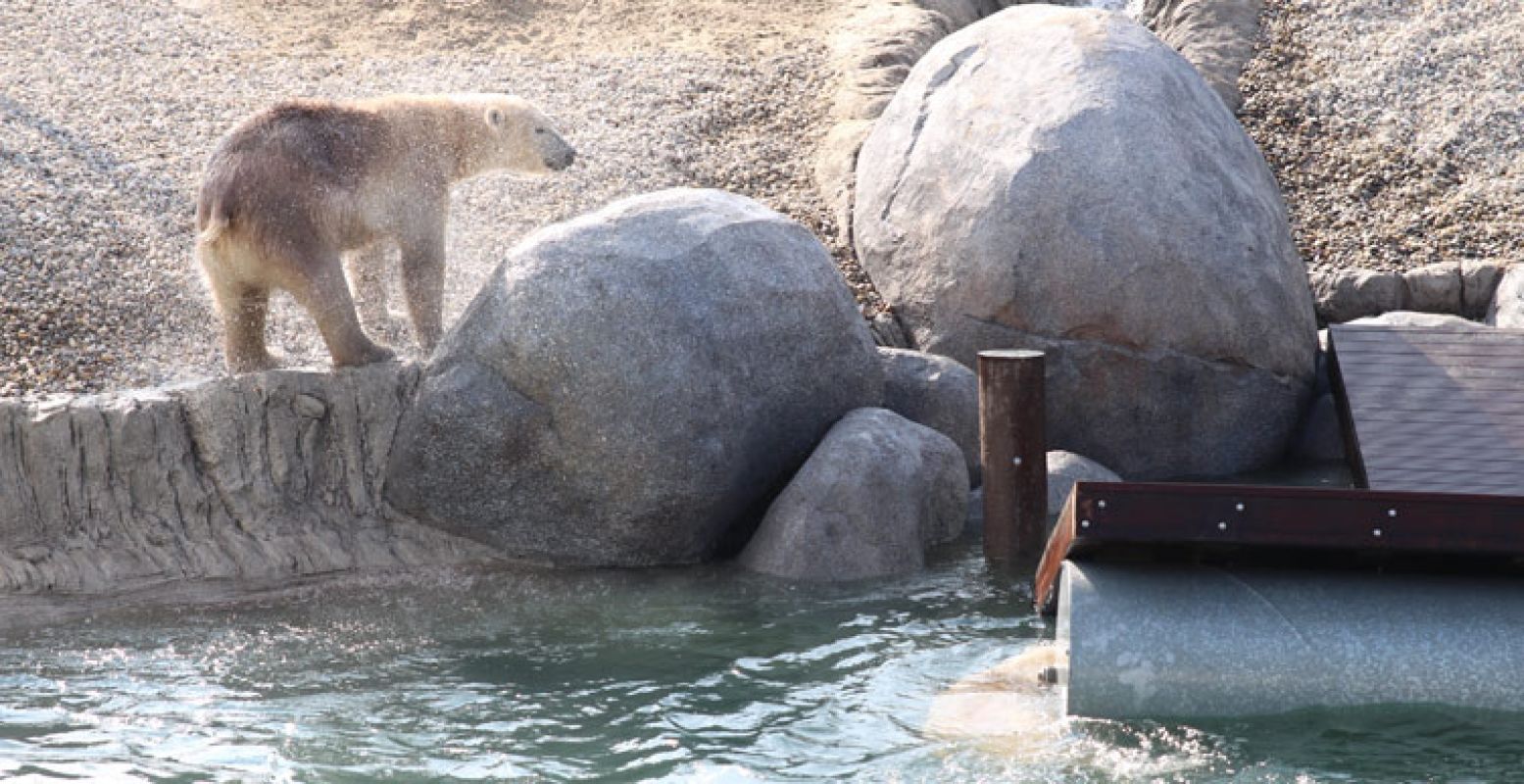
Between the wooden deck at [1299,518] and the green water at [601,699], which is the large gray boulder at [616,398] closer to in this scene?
the green water at [601,699]

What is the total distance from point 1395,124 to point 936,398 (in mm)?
6009

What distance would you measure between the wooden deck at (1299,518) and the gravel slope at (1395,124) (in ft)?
19.2

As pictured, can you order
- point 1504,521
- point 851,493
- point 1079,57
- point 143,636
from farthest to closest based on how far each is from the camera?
point 1079,57 < point 851,493 < point 143,636 < point 1504,521

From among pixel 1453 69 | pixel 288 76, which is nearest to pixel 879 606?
pixel 1453 69

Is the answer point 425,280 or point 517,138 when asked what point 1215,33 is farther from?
point 425,280

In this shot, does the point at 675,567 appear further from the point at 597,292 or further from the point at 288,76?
the point at 288,76

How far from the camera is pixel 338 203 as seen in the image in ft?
23.3

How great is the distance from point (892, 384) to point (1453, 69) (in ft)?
23.2

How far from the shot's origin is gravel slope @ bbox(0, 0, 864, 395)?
29.8 feet

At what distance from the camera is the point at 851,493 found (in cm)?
683

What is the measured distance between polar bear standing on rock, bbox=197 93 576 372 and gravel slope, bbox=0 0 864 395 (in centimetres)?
99

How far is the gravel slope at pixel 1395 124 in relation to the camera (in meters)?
10.5

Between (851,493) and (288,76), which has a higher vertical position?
(288,76)

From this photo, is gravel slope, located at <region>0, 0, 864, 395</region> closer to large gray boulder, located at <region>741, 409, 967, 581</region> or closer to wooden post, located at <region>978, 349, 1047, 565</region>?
large gray boulder, located at <region>741, 409, 967, 581</region>
